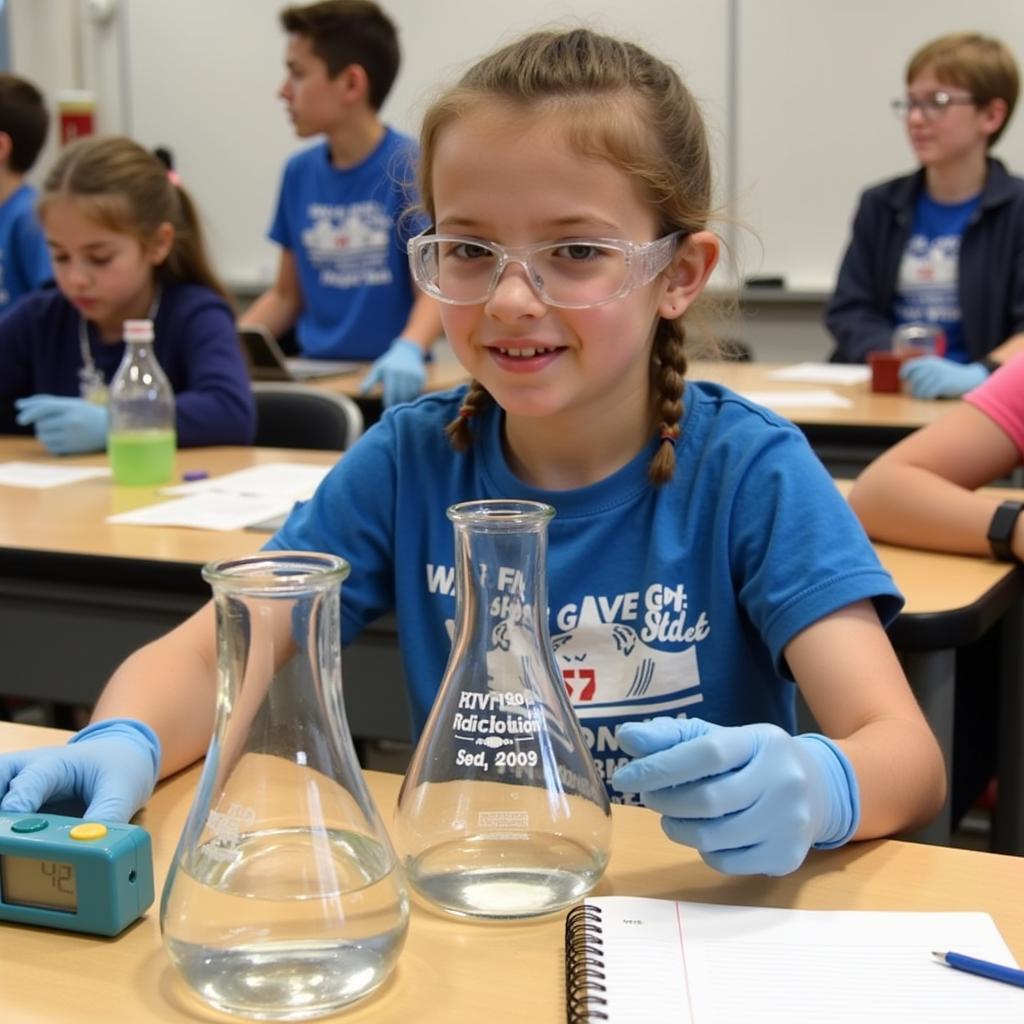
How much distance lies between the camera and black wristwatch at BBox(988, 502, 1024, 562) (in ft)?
4.96

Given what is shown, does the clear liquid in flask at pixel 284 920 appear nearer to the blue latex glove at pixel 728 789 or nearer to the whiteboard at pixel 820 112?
the blue latex glove at pixel 728 789

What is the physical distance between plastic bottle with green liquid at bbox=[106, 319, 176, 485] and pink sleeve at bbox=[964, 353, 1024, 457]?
121 cm

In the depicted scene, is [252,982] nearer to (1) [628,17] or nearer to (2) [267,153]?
(1) [628,17]

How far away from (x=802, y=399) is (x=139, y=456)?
4.58 feet

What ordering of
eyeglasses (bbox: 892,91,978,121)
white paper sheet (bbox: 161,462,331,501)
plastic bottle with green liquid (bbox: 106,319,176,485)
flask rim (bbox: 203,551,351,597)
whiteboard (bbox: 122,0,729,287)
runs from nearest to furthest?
1. flask rim (bbox: 203,551,351,597)
2. white paper sheet (bbox: 161,462,331,501)
3. plastic bottle with green liquid (bbox: 106,319,176,485)
4. eyeglasses (bbox: 892,91,978,121)
5. whiteboard (bbox: 122,0,729,287)

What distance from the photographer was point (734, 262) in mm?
1249

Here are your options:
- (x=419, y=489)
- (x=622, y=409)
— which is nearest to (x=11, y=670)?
(x=419, y=489)

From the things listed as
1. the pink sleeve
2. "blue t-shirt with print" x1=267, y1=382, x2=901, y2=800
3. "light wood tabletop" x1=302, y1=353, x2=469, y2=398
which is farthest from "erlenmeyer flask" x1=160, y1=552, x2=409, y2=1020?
"light wood tabletop" x1=302, y1=353, x2=469, y2=398

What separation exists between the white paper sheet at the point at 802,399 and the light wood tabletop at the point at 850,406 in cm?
1

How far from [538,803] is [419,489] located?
0.50 metres

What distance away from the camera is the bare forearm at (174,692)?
0.99 metres

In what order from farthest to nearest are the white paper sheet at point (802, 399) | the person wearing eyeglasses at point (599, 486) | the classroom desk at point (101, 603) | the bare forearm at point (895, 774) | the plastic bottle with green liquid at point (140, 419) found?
the white paper sheet at point (802, 399), the plastic bottle with green liquid at point (140, 419), the classroom desk at point (101, 603), the person wearing eyeglasses at point (599, 486), the bare forearm at point (895, 774)

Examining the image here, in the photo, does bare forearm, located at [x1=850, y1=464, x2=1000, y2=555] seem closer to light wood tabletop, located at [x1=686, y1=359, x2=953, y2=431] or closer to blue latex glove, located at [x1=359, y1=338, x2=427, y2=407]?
light wood tabletop, located at [x1=686, y1=359, x2=953, y2=431]

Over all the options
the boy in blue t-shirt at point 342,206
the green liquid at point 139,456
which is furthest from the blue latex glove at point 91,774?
the boy in blue t-shirt at point 342,206
